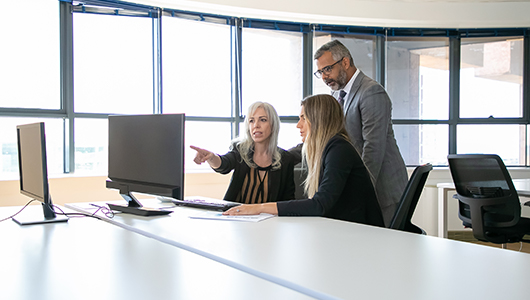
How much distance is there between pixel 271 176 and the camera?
2.57 metres

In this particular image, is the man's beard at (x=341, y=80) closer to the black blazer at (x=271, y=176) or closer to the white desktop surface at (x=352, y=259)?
the black blazer at (x=271, y=176)

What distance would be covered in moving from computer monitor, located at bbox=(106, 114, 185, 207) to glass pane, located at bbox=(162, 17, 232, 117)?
2.12m

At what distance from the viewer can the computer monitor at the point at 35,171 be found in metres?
1.73

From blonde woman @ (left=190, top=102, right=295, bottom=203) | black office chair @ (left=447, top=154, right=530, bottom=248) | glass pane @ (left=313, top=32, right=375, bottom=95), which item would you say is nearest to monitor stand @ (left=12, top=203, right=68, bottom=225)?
blonde woman @ (left=190, top=102, right=295, bottom=203)

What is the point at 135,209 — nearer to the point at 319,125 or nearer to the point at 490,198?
the point at 319,125

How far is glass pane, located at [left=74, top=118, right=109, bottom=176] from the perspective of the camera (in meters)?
3.87

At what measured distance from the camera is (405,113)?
4.93 meters

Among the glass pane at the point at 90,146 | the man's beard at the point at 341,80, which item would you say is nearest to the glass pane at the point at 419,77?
the man's beard at the point at 341,80

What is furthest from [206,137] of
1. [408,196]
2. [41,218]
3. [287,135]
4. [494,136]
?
[494,136]

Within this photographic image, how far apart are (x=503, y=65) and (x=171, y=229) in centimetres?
466

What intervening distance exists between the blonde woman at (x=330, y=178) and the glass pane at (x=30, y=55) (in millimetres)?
2590

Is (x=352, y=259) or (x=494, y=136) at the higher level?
(x=494, y=136)

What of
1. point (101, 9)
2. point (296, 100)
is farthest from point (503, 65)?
point (101, 9)

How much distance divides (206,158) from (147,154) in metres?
0.54
